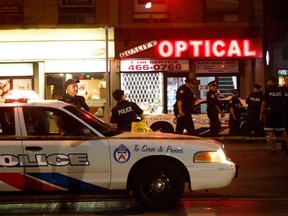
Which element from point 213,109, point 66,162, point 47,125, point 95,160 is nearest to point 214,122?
point 213,109

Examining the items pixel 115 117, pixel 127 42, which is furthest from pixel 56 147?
pixel 127 42

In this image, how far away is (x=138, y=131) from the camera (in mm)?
8047

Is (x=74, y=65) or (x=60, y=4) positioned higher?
(x=60, y=4)

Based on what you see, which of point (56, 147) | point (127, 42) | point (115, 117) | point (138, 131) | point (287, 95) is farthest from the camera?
point (127, 42)

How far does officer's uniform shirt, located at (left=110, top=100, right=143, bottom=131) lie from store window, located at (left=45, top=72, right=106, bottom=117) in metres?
8.99

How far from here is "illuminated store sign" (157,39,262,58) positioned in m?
18.0

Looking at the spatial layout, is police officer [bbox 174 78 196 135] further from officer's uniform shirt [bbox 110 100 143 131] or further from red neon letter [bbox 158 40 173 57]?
red neon letter [bbox 158 40 173 57]

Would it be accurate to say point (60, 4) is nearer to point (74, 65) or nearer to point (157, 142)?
point (74, 65)

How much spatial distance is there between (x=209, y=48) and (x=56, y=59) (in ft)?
16.4

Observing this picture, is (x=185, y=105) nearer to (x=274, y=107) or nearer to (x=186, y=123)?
(x=186, y=123)

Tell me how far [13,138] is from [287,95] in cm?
749

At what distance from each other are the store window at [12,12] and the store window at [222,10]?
20.6 feet

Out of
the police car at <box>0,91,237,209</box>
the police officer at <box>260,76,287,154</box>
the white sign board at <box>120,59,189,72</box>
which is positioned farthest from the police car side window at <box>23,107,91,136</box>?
the white sign board at <box>120,59,189,72</box>

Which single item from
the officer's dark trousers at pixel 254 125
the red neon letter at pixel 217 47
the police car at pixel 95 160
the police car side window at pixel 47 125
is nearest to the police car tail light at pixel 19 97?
the police car at pixel 95 160
